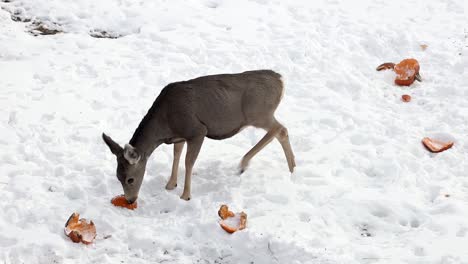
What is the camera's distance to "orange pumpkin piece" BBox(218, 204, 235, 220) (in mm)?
7375

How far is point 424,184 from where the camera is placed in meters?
8.23

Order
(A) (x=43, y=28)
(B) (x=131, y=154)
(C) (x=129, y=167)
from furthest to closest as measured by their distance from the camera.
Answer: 1. (A) (x=43, y=28)
2. (C) (x=129, y=167)
3. (B) (x=131, y=154)

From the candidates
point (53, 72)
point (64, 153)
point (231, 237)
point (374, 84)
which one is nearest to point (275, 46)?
point (374, 84)

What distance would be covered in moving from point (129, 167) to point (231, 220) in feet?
4.68

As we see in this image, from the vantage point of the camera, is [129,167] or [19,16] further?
[19,16]

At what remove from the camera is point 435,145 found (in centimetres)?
917

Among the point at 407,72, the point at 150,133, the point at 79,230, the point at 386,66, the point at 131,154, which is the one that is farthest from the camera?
the point at 386,66

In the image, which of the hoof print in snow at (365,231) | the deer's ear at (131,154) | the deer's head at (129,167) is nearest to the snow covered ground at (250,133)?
the hoof print in snow at (365,231)

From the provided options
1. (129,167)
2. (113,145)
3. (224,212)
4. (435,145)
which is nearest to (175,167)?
(129,167)

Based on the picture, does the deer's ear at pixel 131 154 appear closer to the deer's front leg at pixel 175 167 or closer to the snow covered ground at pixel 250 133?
the snow covered ground at pixel 250 133

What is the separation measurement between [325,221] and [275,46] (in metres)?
5.58

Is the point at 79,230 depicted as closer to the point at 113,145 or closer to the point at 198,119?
the point at 113,145

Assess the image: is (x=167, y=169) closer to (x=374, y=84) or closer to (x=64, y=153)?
(x=64, y=153)

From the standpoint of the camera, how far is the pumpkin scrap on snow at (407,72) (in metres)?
11.1
